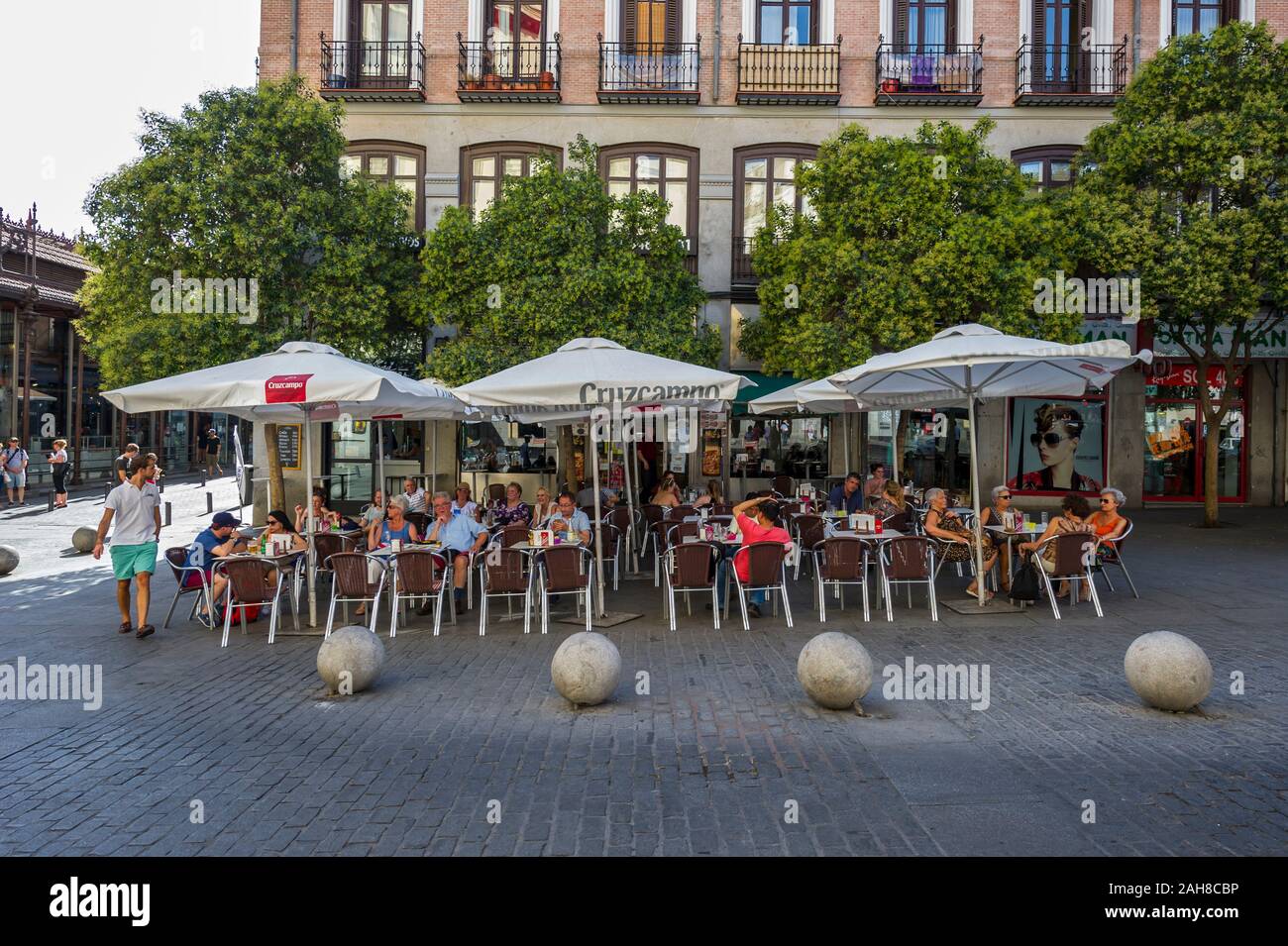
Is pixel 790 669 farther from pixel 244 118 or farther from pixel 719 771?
pixel 244 118

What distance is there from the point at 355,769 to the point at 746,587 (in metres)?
5.21

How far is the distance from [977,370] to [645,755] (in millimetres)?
7303

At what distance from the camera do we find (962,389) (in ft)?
36.9

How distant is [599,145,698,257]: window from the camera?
20.9 meters

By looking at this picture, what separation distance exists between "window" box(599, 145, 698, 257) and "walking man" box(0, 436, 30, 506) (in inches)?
692

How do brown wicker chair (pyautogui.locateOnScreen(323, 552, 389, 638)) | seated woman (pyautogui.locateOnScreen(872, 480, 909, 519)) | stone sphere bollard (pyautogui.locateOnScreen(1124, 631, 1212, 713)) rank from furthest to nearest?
seated woman (pyautogui.locateOnScreen(872, 480, 909, 519)), brown wicker chair (pyautogui.locateOnScreen(323, 552, 389, 638)), stone sphere bollard (pyautogui.locateOnScreen(1124, 631, 1212, 713))

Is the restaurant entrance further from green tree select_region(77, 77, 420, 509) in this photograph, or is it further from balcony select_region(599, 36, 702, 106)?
green tree select_region(77, 77, 420, 509)

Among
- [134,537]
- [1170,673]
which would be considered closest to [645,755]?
[1170,673]

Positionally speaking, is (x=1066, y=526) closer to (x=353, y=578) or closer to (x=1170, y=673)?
(x=1170, y=673)

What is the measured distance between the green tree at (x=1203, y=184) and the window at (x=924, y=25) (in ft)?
15.7

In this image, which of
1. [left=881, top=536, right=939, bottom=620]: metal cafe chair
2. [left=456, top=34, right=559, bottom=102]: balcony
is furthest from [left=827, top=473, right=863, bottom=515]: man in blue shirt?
[left=456, top=34, right=559, bottom=102]: balcony
